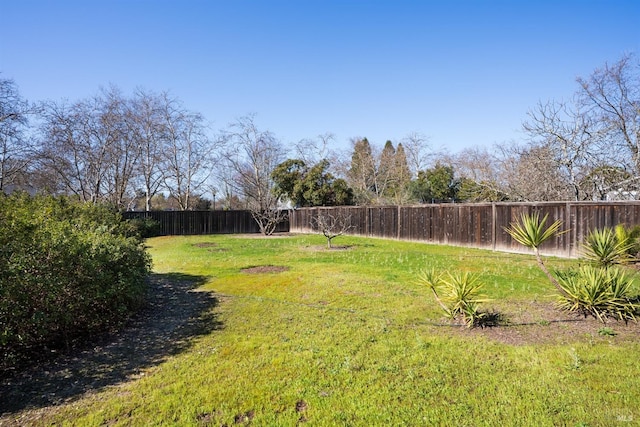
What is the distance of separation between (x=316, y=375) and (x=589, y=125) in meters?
13.8

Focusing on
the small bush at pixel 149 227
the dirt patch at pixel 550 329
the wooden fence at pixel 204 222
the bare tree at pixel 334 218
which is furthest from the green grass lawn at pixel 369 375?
the wooden fence at pixel 204 222

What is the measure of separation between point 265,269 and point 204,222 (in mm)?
14121

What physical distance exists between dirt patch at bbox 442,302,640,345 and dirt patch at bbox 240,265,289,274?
4561 mm

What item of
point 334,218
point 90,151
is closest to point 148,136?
point 90,151

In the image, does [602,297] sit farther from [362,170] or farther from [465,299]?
[362,170]

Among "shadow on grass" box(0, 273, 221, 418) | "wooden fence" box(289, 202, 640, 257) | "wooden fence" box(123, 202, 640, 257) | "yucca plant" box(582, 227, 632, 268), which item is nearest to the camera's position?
"shadow on grass" box(0, 273, 221, 418)

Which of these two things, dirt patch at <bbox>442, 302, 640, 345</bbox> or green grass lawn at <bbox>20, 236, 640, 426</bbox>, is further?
dirt patch at <bbox>442, 302, 640, 345</bbox>

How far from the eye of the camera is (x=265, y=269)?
8078mm

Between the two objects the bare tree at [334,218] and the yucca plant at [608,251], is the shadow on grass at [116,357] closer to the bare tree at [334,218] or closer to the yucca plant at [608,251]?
the yucca plant at [608,251]

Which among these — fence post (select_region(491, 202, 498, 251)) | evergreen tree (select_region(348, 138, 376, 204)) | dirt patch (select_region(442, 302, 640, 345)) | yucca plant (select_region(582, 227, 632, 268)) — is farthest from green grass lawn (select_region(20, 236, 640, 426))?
evergreen tree (select_region(348, 138, 376, 204))

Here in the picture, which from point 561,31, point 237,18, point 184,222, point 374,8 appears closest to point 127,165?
point 184,222

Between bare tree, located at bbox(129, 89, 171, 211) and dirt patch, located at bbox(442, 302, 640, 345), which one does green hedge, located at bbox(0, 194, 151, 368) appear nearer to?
dirt patch, located at bbox(442, 302, 640, 345)

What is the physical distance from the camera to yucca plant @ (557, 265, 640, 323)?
412 centimetres

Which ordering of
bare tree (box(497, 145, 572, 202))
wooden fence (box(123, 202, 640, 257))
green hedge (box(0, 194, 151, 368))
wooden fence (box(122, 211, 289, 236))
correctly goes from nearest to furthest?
green hedge (box(0, 194, 151, 368)) < wooden fence (box(123, 202, 640, 257)) < bare tree (box(497, 145, 572, 202)) < wooden fence (box(122, 211, 289, 236))
